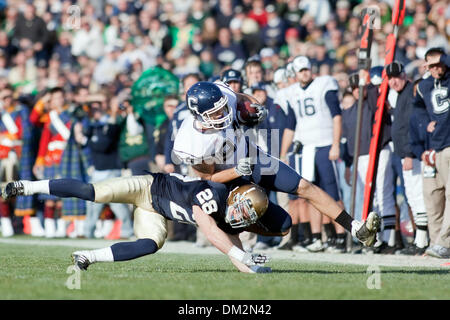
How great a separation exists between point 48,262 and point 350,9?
1035 centimetres

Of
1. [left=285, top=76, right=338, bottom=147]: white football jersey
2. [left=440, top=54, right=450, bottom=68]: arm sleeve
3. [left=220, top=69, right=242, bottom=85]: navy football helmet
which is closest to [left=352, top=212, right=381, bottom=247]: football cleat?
[left=440, top=54, right=450, bottom=68]: arm sleeve

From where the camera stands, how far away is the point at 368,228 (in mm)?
7262

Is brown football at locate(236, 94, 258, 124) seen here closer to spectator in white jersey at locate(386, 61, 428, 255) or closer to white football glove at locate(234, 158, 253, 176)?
white football glove at locate(234, 158, 253, 176)

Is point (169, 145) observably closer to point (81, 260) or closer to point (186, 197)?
point (186, 197)

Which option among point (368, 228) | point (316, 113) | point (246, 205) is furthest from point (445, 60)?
point (246, 205)

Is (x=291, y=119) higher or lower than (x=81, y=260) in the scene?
higher

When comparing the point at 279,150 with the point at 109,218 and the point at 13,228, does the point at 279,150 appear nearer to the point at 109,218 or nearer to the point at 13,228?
the point at 109,218

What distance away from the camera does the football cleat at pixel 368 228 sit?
7.25m

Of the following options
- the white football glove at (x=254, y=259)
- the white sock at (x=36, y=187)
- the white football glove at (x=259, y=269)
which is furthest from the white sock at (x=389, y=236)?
the white sock at (x=36, y=187)

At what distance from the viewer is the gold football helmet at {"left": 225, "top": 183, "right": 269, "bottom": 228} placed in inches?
281

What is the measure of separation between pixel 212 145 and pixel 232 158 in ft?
0.92

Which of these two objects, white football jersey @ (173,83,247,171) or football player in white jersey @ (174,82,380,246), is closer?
football player in white jersey @ (174,82,380,246)

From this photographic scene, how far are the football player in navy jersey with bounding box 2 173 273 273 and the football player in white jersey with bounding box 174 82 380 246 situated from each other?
0.16 metres

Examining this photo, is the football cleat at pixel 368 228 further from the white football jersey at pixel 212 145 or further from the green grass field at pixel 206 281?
the white football jersey at pixel 212 145
